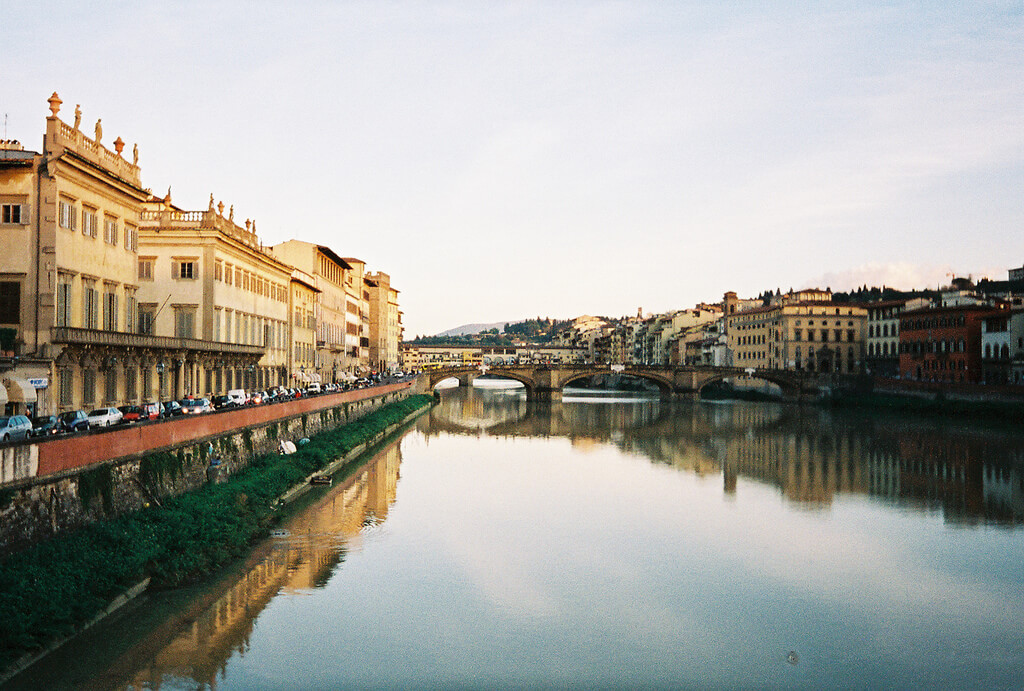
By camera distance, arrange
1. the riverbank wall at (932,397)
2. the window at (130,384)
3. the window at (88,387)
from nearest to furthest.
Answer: the window at (88,387), the window at (130,384), the riverbank wall at (932,397)

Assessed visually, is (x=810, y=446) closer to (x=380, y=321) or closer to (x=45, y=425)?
(x=45, y=425)

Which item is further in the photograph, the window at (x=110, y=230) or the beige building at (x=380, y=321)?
the beige building at (x=380, y=321)

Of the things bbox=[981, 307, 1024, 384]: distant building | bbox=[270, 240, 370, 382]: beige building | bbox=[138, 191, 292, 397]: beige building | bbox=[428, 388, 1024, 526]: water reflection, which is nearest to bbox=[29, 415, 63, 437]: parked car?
bbox=[138, 191, 292, 397]: beige building

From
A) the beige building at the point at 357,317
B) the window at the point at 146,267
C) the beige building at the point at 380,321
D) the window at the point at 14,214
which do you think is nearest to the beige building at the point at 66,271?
the window at the point at 14,214

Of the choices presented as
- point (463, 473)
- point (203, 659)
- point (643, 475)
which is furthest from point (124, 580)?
point (643, 475)

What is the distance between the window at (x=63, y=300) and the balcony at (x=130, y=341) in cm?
61

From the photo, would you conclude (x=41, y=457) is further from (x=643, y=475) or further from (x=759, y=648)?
(x=643, y=475)

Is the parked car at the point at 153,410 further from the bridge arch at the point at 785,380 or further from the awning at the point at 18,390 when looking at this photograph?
the bridge arch at the point at 785,380

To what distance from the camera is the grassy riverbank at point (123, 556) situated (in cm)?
1324

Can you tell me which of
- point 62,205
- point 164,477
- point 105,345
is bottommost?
point 164,477

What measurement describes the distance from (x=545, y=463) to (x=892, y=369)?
164 ft

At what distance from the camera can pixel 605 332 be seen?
18725cm

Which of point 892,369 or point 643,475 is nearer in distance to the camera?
point 643,475

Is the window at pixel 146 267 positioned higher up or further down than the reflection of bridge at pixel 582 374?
higher up
